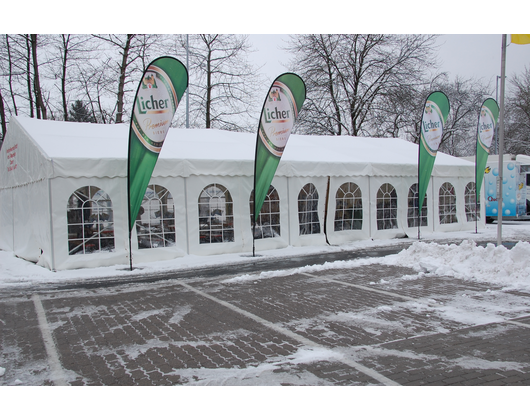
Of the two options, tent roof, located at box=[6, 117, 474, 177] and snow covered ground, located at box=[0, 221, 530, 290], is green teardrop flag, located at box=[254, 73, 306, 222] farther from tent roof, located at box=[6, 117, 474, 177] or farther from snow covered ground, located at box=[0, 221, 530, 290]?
snow covered ground, located at box=[0, 221, 530, 290]

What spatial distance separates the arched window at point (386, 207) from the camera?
49.0 feet

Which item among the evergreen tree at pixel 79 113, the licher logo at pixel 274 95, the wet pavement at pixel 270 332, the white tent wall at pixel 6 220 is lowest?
the wet pavement at pixel 270 332

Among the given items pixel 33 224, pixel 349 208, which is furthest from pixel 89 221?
pixel 349 208

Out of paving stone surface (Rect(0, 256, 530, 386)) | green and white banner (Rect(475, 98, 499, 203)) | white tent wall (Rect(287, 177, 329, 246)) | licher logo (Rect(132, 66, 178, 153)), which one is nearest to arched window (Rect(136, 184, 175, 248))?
licher logo (Rect(132, 66, 178, 153))

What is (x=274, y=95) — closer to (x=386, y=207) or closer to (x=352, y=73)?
(x=386, y=207)

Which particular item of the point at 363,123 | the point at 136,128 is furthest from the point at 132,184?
the point at 363,123

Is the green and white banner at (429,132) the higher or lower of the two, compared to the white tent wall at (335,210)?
higher

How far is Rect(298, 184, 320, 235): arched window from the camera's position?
1337 centimetres

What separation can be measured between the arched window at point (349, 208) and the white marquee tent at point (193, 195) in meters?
0.03

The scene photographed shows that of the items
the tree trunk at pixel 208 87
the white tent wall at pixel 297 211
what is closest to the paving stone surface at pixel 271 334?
the white tent wall at pixel 297 211

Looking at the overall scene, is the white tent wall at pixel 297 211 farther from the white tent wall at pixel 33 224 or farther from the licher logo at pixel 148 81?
the white tent wall at pixel 33 224

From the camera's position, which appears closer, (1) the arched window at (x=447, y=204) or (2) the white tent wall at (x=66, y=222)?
(2) the white tent wall at (x=66, y=222)

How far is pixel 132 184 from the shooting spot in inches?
394
